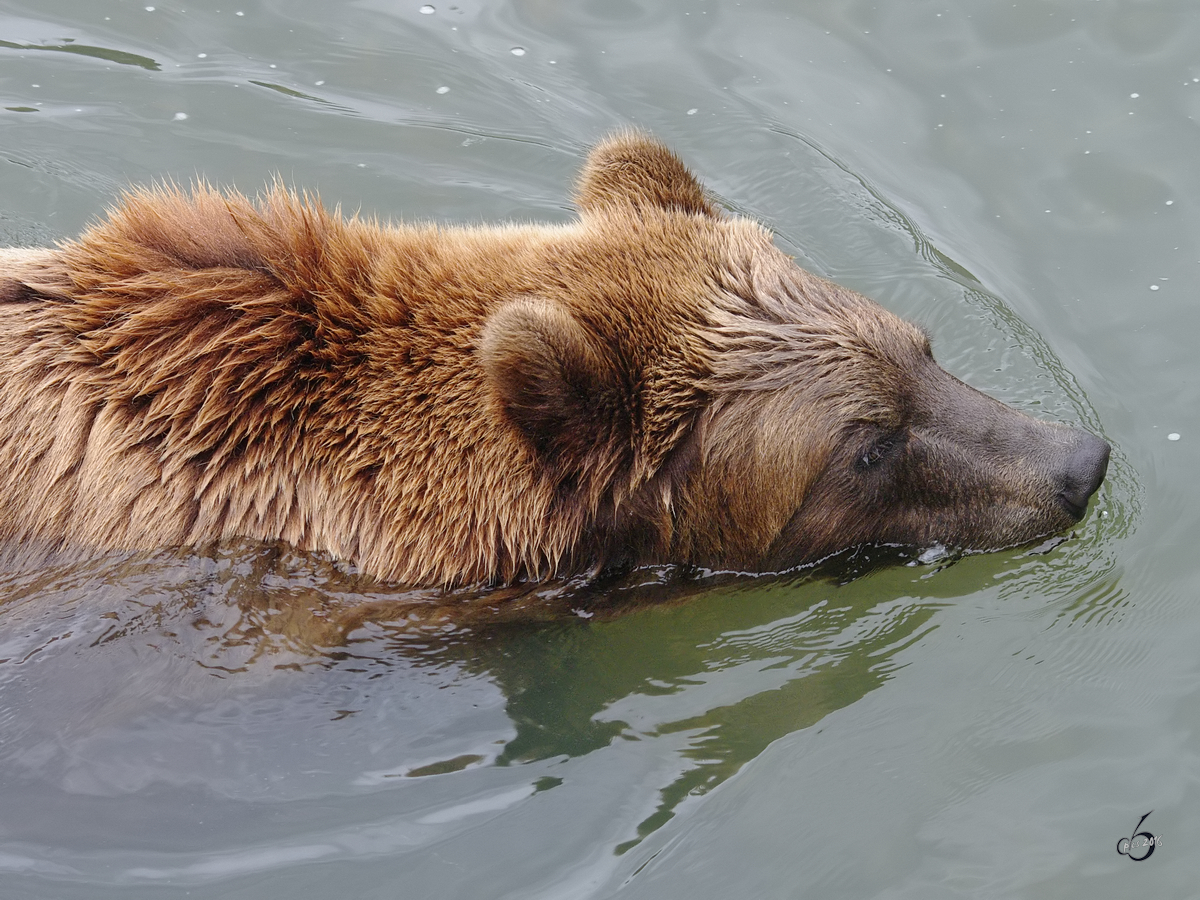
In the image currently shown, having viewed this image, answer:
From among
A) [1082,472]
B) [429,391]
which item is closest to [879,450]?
[1082,472]

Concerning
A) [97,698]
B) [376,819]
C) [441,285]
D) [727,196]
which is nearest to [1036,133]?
[727,196]

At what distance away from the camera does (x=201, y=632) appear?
16.1ft

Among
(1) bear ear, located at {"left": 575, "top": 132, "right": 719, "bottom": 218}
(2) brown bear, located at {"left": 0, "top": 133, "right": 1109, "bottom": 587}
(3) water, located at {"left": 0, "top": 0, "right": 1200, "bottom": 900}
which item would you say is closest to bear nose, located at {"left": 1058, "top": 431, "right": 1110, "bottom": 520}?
(3) water, located at {"left": 0, "top": 0, "right": 1200, "bottom": 900}

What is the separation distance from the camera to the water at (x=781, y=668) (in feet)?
15.9

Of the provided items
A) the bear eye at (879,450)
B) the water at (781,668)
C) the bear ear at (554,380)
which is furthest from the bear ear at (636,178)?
the water at (781,668)

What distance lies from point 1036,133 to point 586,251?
4.62m

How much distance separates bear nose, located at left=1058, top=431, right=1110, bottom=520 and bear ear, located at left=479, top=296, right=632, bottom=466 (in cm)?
210

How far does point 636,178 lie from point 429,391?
151cm

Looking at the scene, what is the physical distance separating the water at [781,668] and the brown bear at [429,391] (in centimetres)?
34

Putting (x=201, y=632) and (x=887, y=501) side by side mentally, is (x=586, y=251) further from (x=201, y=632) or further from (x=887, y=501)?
(x=201, y=632)

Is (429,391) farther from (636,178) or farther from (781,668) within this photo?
(781,668)

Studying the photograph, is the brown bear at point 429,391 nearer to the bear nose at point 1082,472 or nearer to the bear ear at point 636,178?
the bear ear at point 636,178

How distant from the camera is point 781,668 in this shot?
563 centimetres

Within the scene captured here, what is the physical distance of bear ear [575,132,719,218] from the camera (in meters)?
5.39
